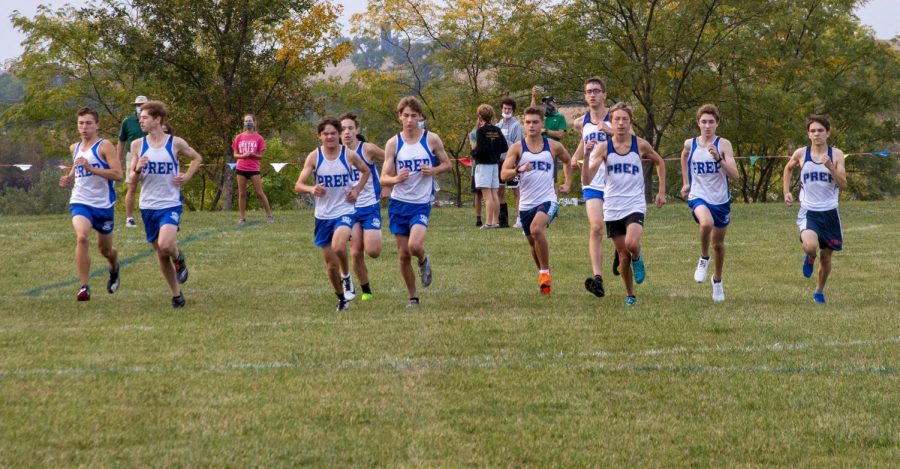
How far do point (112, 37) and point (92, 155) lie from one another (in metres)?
25.7

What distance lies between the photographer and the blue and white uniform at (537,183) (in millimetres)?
12453

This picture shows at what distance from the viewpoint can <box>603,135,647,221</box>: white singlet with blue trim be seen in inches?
472

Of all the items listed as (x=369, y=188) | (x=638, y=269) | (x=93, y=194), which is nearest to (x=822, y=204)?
(x=638, y=269)

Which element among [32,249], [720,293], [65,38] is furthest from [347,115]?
[65,38]

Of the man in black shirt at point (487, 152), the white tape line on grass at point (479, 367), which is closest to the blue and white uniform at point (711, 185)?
the white tape line on grass at point (479, 367)

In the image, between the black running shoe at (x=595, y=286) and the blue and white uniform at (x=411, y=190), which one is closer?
the blue and white uniform at (x=411, y=190)

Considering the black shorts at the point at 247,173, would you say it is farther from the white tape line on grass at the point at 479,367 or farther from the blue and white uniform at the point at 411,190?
the white tape line on grass at the point at 479,367

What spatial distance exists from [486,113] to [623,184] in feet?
24.2

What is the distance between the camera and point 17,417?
6539 millimetres

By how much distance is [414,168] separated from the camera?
38.4ft

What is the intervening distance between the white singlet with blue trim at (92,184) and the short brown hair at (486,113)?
7.60 meters

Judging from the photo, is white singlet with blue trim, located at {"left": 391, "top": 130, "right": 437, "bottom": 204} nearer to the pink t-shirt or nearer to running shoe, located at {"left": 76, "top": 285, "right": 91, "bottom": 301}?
running shoe, located at {"left": 76, "top": 285, "right": 91, "bottom": 301}

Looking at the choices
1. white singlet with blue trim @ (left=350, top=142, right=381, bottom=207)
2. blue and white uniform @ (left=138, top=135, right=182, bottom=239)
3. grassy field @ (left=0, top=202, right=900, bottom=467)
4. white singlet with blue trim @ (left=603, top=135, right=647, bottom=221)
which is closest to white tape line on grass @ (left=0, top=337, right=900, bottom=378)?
grassy field @ (left=0, top=202, right=900, bottom=467)

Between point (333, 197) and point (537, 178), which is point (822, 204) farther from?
point (333, 197)
